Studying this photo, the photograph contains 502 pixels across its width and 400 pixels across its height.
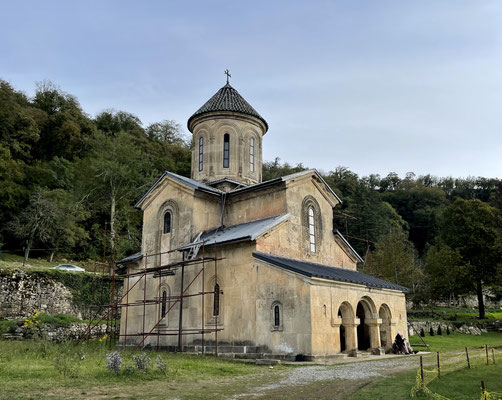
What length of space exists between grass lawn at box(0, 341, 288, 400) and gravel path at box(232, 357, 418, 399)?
42 cm

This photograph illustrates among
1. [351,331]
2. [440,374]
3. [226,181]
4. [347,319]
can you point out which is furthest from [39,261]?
[440,374]

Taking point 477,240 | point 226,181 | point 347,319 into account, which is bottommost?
point 347,319

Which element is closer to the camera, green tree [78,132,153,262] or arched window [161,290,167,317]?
arched window [161,290,167,317]

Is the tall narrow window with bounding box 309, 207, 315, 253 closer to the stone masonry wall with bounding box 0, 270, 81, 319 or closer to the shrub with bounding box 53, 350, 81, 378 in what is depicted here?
the shrub with bounding box 53, 350, 81, 378

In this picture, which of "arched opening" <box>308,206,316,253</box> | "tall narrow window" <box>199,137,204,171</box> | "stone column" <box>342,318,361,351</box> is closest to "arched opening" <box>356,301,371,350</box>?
"stone column" <box>342,318,361,351</box>

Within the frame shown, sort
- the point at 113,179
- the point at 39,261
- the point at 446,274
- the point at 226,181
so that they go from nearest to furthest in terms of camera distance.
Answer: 1. the point at 226,181
2. the point at 446,274
3. the point at 39,261
4. the point at 113,179

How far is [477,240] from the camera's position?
107 ft

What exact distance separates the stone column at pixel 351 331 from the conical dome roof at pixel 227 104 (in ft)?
35.6

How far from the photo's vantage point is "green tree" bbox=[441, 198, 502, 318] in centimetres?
3148

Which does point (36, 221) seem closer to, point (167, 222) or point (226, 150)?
point (167, 222)

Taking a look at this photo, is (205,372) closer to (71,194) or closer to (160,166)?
(71,194)

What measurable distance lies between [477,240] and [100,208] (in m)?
30.5

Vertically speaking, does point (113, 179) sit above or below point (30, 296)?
above

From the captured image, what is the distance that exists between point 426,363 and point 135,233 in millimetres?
28551
